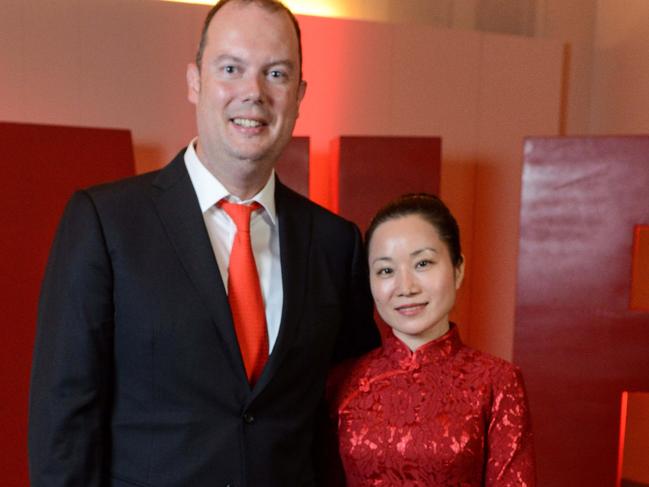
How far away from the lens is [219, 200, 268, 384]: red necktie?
4.43ft

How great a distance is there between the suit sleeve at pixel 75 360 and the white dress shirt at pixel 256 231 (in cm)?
20

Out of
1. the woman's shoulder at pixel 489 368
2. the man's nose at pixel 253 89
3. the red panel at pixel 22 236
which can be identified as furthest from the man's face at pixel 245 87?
the red panel at pixel 22 236

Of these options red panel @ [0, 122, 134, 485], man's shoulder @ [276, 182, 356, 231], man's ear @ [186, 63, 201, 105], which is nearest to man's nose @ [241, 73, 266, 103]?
man's ear @ [186, 63, 201, 105]

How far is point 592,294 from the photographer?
254cm

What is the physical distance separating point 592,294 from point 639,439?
3.27 feet

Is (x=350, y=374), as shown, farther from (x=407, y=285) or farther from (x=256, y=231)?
(x=256, y=231)

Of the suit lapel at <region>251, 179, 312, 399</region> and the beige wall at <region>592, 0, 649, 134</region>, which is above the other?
the beige wall at <region>592, 0, 649, 134</region>

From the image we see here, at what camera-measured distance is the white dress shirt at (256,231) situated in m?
1.38

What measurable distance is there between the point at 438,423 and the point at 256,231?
0.52m

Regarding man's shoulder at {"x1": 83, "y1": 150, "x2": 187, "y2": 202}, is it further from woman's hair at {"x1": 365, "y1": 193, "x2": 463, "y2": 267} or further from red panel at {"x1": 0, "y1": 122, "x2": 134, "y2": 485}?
red panel at {"x1": 0, "y1": 122, "x2": 134, "y2": 485}

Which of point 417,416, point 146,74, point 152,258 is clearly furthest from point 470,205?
point 152,258

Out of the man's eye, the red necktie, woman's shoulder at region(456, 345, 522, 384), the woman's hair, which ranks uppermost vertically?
the man's eye

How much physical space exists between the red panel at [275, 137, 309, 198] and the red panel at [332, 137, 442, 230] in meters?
0.14

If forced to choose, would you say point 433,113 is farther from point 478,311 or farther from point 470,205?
point 478,311
